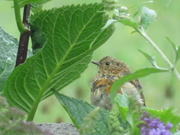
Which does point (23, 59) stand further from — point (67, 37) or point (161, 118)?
point (161, 118)

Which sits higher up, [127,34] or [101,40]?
[127,34]

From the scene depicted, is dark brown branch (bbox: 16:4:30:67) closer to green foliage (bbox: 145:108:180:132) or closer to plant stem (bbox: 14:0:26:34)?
plant stem (bbox: 14:0:26:34)

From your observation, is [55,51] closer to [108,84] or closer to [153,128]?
[153,128]

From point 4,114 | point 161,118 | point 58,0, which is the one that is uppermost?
point 58,0

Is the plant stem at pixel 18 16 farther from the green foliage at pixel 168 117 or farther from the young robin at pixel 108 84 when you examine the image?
the young robin at pixel 108 84

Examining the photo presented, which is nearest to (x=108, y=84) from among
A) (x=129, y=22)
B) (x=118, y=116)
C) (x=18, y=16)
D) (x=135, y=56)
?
(x=18, y=16)

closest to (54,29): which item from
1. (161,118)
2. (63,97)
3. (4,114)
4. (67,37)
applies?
(67,37)

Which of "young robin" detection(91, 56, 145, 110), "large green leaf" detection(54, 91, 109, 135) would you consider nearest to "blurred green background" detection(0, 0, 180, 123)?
"young robin" detection(91, 56, 145, 110)
